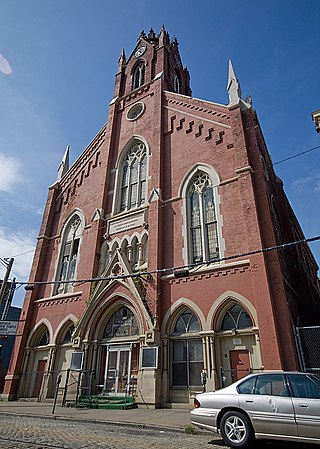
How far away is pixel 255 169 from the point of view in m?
14.4

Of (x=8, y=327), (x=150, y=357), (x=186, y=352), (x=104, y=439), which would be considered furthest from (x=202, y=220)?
(x=8, y=327)

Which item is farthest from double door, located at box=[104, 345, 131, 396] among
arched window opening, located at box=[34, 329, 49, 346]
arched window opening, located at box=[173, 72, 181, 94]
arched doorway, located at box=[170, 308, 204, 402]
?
arched window opening, located at box=[173, 72, 181, 94]

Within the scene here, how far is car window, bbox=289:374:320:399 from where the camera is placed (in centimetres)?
546

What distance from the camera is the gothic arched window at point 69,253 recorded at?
61.9 feet

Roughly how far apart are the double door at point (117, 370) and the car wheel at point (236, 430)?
9031mm

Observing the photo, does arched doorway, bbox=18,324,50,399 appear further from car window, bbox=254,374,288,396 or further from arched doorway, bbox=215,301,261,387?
car window, bbox=254,374,288,396

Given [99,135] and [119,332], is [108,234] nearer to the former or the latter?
[119,332]

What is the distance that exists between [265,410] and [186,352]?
26.1 ft

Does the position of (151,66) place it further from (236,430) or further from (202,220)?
(236,430)

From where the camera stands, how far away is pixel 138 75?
1033 inches

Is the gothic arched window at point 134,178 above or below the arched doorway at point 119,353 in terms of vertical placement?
above

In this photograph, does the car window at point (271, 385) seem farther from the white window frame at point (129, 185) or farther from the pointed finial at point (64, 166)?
the pointed finial at point (64, 166)

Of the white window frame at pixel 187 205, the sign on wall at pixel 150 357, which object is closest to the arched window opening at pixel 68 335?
the sign on wall at pixel 150 357

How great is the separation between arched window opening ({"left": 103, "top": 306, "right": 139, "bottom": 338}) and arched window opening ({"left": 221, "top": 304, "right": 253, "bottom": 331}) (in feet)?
14.7
